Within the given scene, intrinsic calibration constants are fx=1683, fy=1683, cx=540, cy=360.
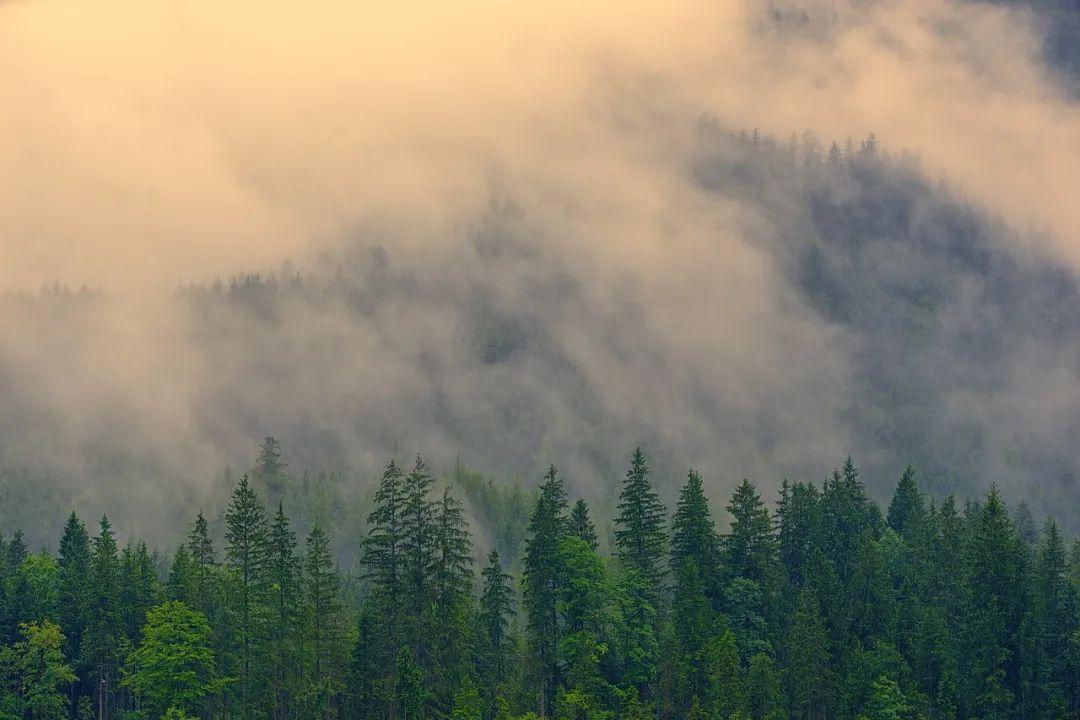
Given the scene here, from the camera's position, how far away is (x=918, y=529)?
164 m

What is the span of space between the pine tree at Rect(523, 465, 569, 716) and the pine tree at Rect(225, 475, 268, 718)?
2086 centimetres

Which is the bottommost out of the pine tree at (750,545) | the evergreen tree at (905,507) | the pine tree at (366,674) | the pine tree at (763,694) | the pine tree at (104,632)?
the pine tree at (763,694)

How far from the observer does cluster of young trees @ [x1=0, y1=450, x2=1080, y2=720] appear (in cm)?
12781

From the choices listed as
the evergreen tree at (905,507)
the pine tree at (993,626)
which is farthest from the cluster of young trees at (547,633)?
the evergreen tree at (905,507)

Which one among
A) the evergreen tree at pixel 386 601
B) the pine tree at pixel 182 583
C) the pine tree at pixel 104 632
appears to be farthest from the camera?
the pine tree at pixel 104 632

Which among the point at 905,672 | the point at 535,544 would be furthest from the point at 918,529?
the point at 535,544

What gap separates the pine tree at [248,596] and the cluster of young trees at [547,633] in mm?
183

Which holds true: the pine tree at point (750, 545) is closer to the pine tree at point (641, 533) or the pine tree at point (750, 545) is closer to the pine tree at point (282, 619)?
the pine tree at point (641, 533)

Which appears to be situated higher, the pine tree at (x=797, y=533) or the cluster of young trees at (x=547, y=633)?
the pine tree at (x=797, y=533)

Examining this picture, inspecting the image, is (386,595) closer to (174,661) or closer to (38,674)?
(174,661)

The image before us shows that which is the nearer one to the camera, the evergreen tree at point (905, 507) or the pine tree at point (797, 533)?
the pine tree at point (797, 533)

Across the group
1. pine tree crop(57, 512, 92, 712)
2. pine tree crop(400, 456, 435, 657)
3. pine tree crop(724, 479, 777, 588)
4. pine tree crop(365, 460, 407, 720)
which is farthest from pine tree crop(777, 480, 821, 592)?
pine tree crop(57, 512, 92, 712)

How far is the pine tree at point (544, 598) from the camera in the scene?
133000 mm

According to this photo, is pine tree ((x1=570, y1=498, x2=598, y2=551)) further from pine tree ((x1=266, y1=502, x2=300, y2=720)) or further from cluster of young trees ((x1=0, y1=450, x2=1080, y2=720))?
pine tree ((x1=266, y1=502, x2=300, y2=720))
